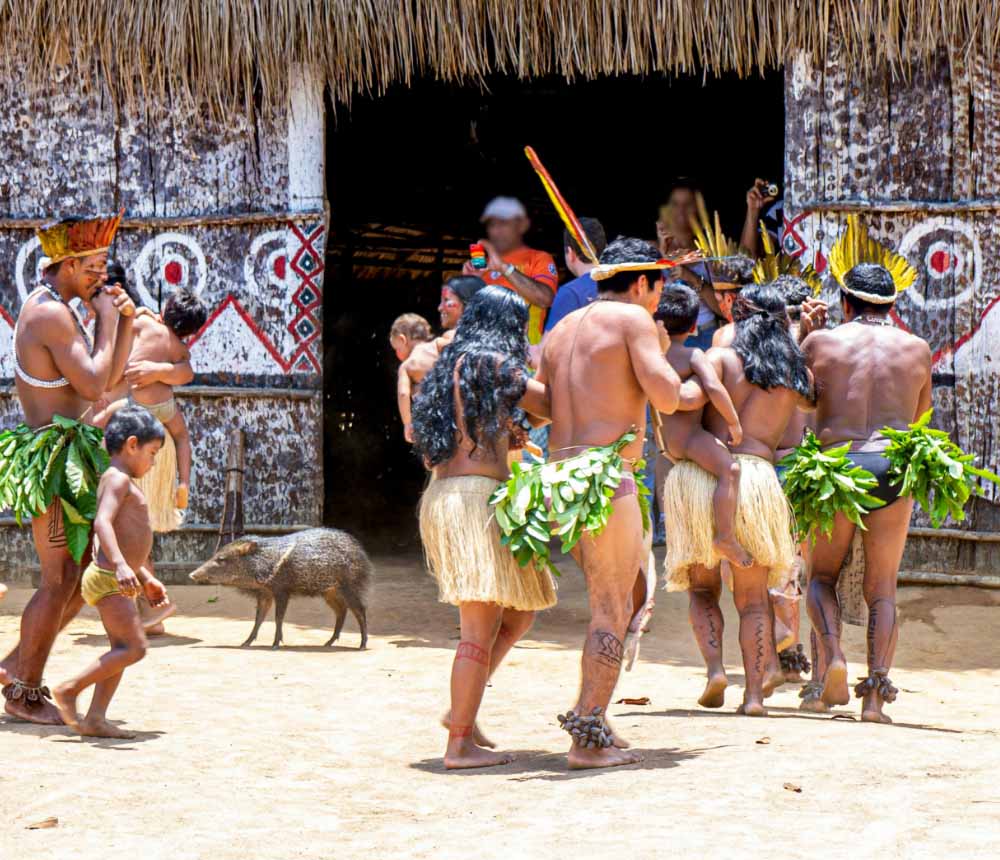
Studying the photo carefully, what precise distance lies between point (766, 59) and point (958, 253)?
140 cm

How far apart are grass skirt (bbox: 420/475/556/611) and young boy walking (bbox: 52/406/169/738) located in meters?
0.99

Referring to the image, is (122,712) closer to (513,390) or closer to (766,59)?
(513,390)

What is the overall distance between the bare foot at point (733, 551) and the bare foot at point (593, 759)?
0.98 metres

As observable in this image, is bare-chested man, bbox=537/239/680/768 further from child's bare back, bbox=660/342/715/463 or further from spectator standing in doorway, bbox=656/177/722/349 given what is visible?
spectator standing in doorway, bbox=656/177/722/349

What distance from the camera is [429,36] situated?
8031mm

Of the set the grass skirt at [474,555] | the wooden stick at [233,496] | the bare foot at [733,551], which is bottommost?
the wooden stick at [233,496]

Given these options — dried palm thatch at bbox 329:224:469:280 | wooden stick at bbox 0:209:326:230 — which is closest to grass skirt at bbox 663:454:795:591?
wooden stick at bbox 0:209:326:230

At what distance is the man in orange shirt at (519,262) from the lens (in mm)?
7996

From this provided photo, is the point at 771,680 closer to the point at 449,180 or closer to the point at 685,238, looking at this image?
the point at 685,238

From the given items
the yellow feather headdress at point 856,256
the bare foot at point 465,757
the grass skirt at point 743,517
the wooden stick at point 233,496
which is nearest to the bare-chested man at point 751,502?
the grass skirt at point 743,517

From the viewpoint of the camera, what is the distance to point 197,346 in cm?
841

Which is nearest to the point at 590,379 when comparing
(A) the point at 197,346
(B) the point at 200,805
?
(B) the point at 200,805

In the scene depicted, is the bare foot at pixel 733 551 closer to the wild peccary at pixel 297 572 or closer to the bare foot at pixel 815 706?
the bare foot at pixel 815 706

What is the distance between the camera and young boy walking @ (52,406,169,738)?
4.74 m
